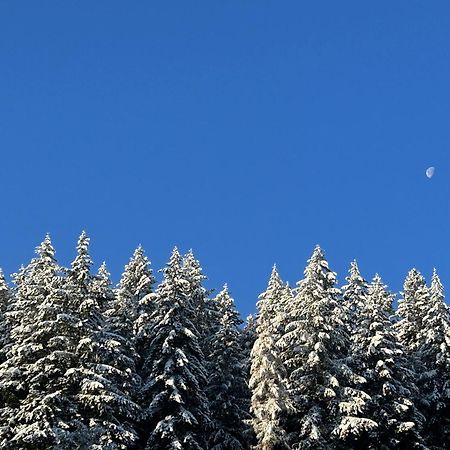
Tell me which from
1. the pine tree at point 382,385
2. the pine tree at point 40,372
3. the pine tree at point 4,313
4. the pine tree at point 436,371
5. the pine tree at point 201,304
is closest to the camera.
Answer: the pine tree at point 40,372

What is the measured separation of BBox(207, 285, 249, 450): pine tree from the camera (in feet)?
161

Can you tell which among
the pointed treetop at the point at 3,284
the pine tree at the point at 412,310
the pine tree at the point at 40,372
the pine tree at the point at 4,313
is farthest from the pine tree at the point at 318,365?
the pointed treetop at the point at 3,284

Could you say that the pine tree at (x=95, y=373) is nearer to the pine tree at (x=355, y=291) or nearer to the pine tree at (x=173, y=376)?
the pine tree at (x=173, y=376)

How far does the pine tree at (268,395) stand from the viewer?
43281 mm

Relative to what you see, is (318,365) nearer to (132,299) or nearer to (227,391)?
(227,391)

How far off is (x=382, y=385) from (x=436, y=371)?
5.47 metres

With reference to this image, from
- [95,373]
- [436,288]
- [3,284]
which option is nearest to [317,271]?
[436,288]

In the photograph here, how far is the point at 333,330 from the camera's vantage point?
155 ft

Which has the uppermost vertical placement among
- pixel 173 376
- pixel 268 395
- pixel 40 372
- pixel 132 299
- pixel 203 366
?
pixel 132 299

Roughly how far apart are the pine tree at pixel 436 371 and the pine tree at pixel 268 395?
11980 millimetres

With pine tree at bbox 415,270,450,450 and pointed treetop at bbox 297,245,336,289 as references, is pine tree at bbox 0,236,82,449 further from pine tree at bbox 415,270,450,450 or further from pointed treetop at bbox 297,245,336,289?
pine tree at bbox 415,270,450,450

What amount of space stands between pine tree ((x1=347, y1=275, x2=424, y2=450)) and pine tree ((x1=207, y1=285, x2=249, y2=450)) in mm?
7548

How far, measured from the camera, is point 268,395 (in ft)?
145

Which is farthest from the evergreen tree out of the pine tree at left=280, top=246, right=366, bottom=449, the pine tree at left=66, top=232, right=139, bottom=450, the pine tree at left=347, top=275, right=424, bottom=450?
the pine tree at left=66, top=232, right=139, bottom=450
